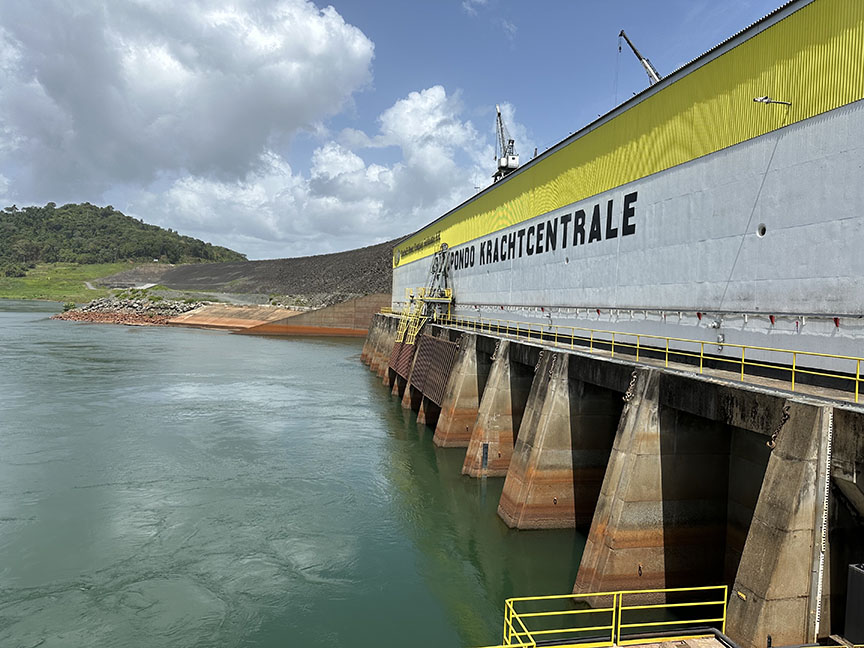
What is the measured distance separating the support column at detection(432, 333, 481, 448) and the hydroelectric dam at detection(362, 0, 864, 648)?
3410 millimetres

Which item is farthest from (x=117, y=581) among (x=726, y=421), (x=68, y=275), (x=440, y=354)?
(x=68, y=275)

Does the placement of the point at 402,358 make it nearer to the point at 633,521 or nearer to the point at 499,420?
the point at 499,420

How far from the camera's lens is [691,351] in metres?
15.9

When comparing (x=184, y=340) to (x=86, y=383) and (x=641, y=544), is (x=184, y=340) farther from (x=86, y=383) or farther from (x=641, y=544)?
(x=641, y=544)

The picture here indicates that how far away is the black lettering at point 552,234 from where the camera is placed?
959 inches

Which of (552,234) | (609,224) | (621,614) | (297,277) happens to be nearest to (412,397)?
(552,234)

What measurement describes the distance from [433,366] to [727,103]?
18640 millimetres

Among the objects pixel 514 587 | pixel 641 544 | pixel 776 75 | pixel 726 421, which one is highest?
pixel 776 75

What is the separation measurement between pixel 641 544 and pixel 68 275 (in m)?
217

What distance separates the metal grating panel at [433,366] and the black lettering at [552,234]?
6318 mm

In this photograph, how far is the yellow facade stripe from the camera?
38.7 feet

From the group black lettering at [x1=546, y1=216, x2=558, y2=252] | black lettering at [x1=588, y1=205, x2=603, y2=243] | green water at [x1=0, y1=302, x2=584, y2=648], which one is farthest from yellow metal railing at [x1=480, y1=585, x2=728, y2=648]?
black lettering at [x1=546, y1=216, x2=558, y2=252]

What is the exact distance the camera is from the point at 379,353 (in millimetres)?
50250

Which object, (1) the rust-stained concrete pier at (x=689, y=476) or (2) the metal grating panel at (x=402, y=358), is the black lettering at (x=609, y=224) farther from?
(2) the metal grating panel at (x=402, y=358)
